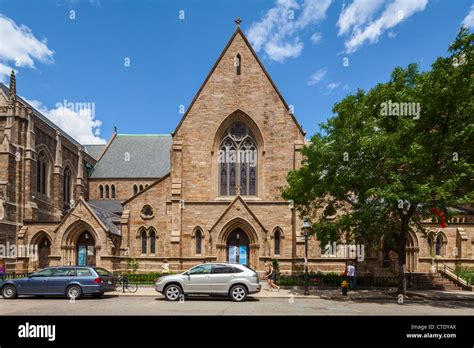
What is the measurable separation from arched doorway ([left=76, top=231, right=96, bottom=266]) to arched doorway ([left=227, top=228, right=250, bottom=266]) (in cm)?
1032

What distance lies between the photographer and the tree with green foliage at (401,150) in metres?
15.0

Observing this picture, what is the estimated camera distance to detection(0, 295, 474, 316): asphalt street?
41.0ft

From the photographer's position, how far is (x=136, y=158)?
4428 cm

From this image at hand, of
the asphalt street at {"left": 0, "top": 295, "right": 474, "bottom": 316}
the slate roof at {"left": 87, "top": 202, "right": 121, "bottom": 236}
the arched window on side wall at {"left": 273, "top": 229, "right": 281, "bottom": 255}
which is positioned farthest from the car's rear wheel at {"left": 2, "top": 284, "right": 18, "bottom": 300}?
the arched window on side wall at {"left": 273, "top": 229, "right": 281, "bottom": 255}

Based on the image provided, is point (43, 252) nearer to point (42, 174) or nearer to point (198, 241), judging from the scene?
point (42, 174)

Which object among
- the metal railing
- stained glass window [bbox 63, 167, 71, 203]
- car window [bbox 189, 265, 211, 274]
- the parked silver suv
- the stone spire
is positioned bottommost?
the metal railing

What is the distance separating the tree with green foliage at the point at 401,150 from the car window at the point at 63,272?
12.1 metres

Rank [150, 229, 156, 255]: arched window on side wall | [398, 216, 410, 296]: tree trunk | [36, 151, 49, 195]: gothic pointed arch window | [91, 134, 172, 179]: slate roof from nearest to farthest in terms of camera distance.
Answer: [398, 216, 410, 296]: tree trunk, [150, 229, 156, 255]: arched window on side wall, [36, 151, 49, 195]: gothic pointed arch window, [91, 134, 172, 179]: slate roof

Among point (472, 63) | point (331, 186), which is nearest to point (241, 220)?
point (331, 186)

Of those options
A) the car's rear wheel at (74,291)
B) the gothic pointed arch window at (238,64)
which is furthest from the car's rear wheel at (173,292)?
the gothic pointed arch window at (238,64)

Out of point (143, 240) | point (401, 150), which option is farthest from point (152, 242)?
point (401, 150)

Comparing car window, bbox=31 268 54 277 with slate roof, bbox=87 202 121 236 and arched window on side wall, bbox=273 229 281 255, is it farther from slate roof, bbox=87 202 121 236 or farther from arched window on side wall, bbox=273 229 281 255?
arched window on side wall, bbox=273 229 281 255
